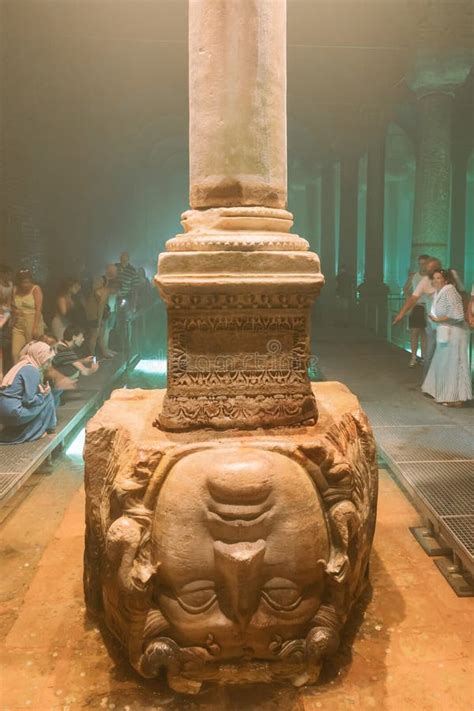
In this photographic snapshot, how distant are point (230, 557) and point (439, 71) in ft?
30.9

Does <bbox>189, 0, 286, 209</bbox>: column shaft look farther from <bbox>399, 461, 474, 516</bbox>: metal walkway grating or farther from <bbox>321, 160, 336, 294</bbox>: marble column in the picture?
<bbox>321, 160, 336, 294</bbox>: marble column

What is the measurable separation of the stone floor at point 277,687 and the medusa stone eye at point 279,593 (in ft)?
1.08

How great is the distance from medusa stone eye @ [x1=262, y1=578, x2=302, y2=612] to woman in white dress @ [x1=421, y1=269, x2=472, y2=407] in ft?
15.6

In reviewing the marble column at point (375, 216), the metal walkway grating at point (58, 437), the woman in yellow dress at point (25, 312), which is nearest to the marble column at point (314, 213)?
the marble column at point (375, 216)

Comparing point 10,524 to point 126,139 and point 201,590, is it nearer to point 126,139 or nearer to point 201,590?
point 201,590

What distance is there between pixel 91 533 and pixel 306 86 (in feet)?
29.8

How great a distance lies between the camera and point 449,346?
7090 millimetres

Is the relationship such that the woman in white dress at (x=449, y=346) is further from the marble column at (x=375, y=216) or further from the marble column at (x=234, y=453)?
the marble column at (x=375, y=216)

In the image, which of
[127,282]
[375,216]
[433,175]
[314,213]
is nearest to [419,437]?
[127,282]

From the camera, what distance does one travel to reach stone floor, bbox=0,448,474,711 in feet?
8.39

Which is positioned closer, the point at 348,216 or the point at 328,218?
the point at 348,216

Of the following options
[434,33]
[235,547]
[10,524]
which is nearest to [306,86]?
[434,33]

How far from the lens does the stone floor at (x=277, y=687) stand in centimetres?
256

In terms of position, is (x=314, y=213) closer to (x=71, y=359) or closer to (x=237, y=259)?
(x=71, y=359)
